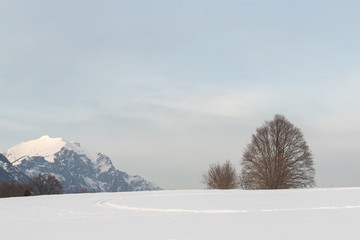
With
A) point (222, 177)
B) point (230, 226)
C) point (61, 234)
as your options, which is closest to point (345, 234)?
point (230, 226)

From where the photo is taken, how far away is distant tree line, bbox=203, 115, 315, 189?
49094 millimetres

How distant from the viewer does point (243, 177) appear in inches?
1993

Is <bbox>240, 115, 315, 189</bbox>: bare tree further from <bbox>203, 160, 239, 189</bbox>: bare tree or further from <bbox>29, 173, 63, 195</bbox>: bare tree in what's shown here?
<bbox>29, 173, 63, 195</bbox>: bare tree

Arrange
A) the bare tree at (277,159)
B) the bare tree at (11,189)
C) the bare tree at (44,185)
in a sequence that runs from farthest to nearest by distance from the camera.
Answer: the bare tree at (11,189)
the bare tree at (44,185)
the bare tree at (277,159)

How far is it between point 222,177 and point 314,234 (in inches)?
1715

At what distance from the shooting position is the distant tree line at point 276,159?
49094 millimetres

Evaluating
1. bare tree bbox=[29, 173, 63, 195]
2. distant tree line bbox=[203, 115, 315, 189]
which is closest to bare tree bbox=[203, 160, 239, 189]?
distant tree line bbox=[203, 115, 315, 189]

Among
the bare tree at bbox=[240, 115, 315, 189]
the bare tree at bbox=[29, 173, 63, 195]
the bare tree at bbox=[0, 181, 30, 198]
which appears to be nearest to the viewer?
the bare tree at bbox=[240, 115, 315, 189]

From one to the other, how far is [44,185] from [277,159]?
3114 inches

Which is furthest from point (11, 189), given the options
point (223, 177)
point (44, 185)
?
point (223, 177)

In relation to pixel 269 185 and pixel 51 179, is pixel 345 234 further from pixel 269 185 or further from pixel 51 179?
pixel 51 179

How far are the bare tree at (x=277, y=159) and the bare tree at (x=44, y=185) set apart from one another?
237ft

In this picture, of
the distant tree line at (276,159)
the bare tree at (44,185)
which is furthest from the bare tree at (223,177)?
the bare tree at (44,185)

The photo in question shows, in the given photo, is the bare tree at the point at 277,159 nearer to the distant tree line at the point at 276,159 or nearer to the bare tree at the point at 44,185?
the distant tree line at the point at 276,159
